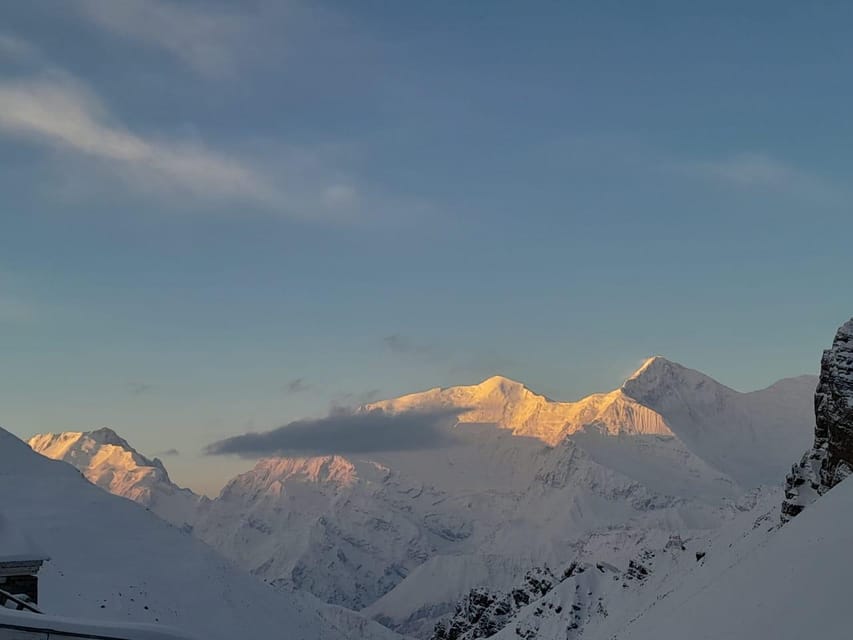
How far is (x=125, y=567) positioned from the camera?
59938 millimetres

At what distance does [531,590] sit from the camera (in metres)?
96.2

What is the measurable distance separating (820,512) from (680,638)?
594cm

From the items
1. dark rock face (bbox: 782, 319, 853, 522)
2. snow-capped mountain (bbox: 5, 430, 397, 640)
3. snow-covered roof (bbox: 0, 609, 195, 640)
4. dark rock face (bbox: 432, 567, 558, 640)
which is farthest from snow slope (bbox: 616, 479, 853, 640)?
dark rock face (bbox: 432, 567, 558, 640)

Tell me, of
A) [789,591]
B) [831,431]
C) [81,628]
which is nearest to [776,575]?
[789,591]

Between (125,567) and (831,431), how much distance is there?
45.1 meters

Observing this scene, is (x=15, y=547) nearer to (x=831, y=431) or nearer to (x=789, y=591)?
(x=789, y=591)

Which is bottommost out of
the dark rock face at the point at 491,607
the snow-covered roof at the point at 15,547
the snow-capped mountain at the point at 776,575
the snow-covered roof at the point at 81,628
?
the dark rock face at the point at 491,607

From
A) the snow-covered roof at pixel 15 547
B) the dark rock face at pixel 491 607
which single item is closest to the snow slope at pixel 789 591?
the snow-covered roof at pixel 15 547

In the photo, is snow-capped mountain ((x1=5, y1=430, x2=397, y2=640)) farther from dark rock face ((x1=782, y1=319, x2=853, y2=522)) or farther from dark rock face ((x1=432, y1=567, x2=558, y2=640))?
dark rock face ((x1=782, y1=319, x2=853, y2=522))

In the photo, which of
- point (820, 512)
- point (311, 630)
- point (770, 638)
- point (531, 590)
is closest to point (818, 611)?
point (770, 638)

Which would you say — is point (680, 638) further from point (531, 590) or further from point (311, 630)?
point (531, 590)

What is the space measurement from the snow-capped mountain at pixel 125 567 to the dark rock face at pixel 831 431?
29.2m

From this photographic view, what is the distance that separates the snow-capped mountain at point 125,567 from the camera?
165 feet

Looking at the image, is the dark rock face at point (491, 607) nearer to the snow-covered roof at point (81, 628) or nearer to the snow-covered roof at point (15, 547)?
the snow-covered roof at point (15, 547)
